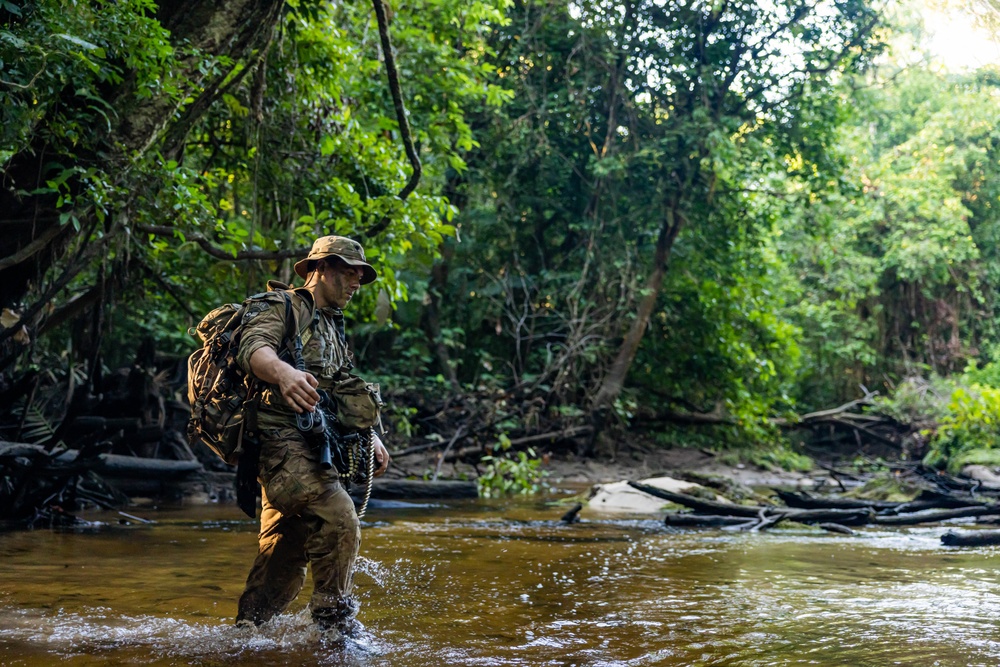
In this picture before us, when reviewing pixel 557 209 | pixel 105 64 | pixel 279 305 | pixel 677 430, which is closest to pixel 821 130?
pixel 557 209

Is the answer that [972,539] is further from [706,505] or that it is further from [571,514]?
[571,514]

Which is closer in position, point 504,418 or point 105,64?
point 105,64

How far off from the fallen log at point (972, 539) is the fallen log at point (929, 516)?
1345 millimetres

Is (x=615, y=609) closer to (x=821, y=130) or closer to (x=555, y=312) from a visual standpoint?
(x=555, y=312)

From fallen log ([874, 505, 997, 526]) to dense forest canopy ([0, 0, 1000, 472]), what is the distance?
5.12 metres

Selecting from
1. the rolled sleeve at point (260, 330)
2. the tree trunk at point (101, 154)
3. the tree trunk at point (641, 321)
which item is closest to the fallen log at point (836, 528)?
the rolled sleeve at point (260, 330)

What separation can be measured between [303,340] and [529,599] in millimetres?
2032

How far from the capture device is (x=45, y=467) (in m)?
8.29

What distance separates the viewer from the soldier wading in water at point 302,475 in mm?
4207

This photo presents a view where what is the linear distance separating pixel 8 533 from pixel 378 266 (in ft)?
13.3

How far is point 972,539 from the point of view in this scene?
7.98 metres

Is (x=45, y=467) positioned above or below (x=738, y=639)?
above

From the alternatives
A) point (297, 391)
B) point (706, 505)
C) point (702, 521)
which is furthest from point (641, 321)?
point (297, 391)

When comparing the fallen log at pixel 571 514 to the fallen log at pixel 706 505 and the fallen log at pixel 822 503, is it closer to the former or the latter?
the fallen log at pixel 706 505
